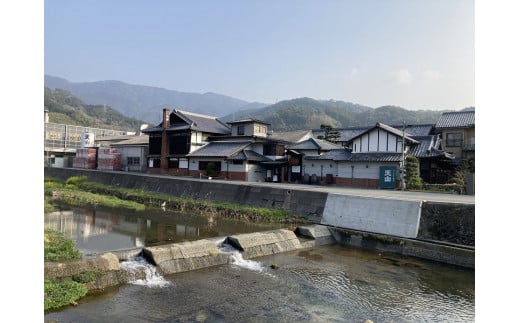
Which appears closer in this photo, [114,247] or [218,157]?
[114,247]

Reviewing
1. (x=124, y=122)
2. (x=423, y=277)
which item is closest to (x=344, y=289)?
(x=423, y=277)

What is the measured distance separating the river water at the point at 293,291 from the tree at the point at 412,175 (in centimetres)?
1181

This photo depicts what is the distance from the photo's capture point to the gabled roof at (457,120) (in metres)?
35.7

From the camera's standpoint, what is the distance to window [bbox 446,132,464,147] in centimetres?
3597

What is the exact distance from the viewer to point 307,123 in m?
109

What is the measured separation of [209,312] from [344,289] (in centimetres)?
480

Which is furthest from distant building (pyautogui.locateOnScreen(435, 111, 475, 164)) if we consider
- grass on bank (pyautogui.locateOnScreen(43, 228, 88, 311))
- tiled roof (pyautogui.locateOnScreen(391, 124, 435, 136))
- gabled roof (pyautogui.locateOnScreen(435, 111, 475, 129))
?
grass on bank (pyautogui.locateOnScreen(43, 228, 88, 311))

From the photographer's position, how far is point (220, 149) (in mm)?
36531

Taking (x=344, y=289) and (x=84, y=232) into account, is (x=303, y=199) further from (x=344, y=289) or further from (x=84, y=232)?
(x=84, y=232)

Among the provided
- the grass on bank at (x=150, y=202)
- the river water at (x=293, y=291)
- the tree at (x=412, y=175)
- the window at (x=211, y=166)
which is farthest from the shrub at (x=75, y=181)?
the tree at (x=412, y=175)

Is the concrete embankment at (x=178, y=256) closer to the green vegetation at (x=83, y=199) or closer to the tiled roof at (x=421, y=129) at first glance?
the green vegetation at (x=83, y=199)

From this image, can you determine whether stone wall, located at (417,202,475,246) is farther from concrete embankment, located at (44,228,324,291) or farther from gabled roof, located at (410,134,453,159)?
gabled roof, located at (410,134,453,159)

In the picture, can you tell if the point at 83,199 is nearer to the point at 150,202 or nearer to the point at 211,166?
the point at 150,202

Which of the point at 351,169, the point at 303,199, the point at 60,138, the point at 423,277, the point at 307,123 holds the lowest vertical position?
the point at 423,277
